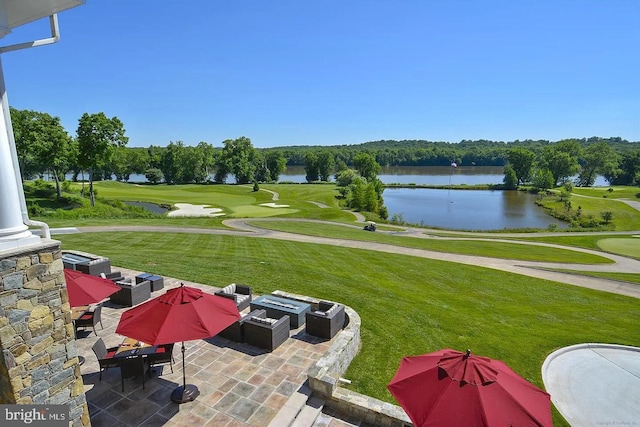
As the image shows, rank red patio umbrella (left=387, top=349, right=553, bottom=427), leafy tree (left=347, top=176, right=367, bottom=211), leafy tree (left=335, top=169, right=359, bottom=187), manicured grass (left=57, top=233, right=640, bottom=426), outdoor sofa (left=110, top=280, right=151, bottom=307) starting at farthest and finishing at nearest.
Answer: leafy tree (left=335, top=169, right=359, bottom=187) < leafy tree (left=347, top=176, right=367, bottom=211) < outdoor sofa (left=110, top=280, right=151, bottom=307) < manicured grass (left=57, top=233, right=640, bottom=426) < red patio umbrella (left=387, top=349, right=553, bottom=427)

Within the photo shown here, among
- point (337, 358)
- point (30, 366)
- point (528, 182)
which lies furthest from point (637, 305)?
point (528, 182)

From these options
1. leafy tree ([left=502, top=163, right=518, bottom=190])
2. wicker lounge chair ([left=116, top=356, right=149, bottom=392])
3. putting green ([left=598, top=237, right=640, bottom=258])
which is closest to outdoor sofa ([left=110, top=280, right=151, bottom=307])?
wicker lounge chair ([left=116, top=356, right=149, bottom=392])

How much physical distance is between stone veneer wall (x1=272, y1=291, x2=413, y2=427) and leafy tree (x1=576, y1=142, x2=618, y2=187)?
119 metres

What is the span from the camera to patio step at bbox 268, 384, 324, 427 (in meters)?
6.04

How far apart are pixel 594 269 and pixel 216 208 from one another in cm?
4279

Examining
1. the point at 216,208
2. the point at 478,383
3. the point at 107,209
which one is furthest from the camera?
the point at 216,208

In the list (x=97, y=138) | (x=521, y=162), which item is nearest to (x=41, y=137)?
(x=97, y=138)

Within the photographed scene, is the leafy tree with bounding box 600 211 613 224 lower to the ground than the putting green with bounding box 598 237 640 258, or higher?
lower

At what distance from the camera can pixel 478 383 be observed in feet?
14.3

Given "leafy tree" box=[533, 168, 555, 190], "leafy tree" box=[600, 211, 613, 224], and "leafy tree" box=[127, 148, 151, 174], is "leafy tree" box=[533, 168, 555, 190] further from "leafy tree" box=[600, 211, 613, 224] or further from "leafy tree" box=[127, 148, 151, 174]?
"leafy tree" box=[127, 148, 151, 174]

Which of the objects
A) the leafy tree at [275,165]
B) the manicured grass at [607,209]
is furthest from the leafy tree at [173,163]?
the manicured grass at [607,209]

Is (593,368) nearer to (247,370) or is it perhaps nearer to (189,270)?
(247,370)

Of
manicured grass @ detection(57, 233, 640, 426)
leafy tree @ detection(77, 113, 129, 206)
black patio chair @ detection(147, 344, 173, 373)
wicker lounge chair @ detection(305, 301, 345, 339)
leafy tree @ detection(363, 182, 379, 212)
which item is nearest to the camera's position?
black patio chair @ detection(147, 344, 173, 373)

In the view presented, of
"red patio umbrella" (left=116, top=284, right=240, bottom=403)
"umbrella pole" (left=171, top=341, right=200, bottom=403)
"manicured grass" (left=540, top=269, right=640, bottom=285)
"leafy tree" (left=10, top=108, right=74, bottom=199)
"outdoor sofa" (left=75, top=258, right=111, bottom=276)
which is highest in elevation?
"leafy tree" (left=10, top=108, right=74, bottom=199)
